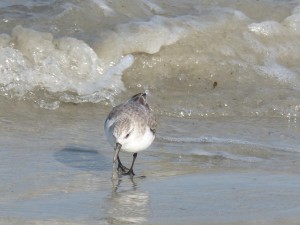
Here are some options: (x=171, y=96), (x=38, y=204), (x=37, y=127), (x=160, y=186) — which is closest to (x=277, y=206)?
(x=160, y=186)

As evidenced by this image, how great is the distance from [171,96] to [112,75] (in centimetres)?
69

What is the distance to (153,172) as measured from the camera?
657 centimetres

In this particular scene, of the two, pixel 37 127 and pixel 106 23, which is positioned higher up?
pixel 106 23

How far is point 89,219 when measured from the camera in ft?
16.9

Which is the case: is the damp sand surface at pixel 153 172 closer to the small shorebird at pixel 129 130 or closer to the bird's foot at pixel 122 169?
the bird's foot at pixel 122 169

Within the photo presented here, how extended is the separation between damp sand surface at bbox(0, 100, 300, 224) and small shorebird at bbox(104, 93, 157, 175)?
228 mm

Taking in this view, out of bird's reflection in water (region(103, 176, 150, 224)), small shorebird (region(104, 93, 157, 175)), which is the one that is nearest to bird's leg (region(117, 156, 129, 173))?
small shorebird (region(104, 93, 157, 175))

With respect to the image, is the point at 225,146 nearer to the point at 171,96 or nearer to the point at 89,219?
the point at 171,96

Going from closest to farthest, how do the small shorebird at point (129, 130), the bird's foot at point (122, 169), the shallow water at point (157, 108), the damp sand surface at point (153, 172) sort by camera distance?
the damp sand surface at point (153, 172), the shallow water at point (157, 108), the small shorebird at point (129, 130), the bird's foot at point (122, 169)

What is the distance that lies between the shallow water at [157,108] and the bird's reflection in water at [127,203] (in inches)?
0.5

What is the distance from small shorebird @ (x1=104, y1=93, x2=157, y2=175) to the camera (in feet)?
20.5

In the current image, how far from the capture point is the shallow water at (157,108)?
220 inches

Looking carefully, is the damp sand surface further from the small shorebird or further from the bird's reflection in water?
the small shorebird

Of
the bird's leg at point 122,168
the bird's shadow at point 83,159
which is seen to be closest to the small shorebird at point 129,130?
the bird's leg at point 122,168
